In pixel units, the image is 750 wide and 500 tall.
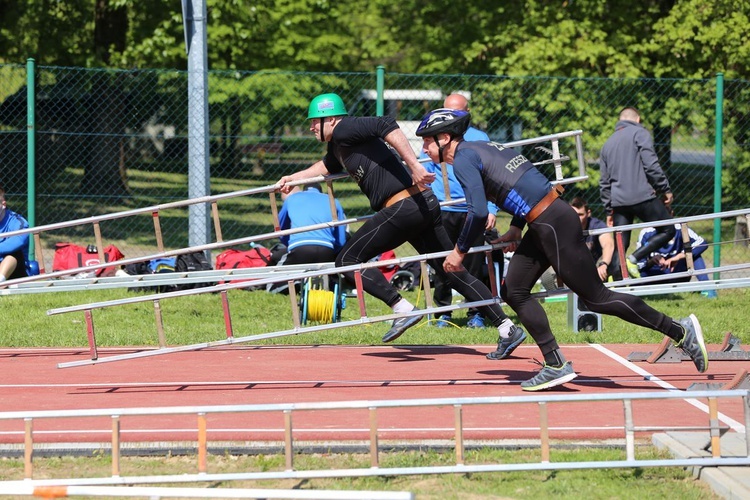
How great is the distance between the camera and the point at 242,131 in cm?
1883

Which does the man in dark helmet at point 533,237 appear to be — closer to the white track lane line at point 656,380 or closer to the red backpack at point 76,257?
the white track lane line at point 656,380

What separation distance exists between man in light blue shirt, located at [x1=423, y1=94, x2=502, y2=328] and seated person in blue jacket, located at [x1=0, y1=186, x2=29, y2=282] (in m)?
4.30

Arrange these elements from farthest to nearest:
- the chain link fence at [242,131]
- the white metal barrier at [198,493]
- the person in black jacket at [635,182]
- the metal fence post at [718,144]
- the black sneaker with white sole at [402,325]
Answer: the chain link fence at [242,131]
the metal fence post at [718,144]
the person in black jacket at [635,182]
the black sneaker with white sole at [402,325]
the white metal barrier at [198,493]

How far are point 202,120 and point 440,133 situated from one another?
6418 millimetres

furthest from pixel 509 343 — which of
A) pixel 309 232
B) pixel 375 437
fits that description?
pixel 309 232

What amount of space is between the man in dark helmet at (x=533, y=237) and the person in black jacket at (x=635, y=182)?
184 inches

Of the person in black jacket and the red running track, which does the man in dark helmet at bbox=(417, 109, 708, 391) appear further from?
the person in black jacket

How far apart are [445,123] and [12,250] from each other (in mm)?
5898

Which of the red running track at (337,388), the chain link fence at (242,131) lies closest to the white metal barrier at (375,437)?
the red running track at (337,388)

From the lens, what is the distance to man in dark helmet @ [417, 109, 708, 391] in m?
7.25

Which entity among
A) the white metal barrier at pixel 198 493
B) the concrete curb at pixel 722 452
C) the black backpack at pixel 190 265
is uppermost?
the black backpack at pixel 190 265

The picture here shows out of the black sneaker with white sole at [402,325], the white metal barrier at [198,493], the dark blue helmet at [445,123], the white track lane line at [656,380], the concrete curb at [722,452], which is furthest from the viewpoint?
the black sneaker with white sole at [402,325]

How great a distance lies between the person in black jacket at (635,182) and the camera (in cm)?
1204

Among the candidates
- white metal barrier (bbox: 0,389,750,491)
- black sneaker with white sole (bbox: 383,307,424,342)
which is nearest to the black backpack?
black sneaker with white sole (bbox: 383,307,424,342)
